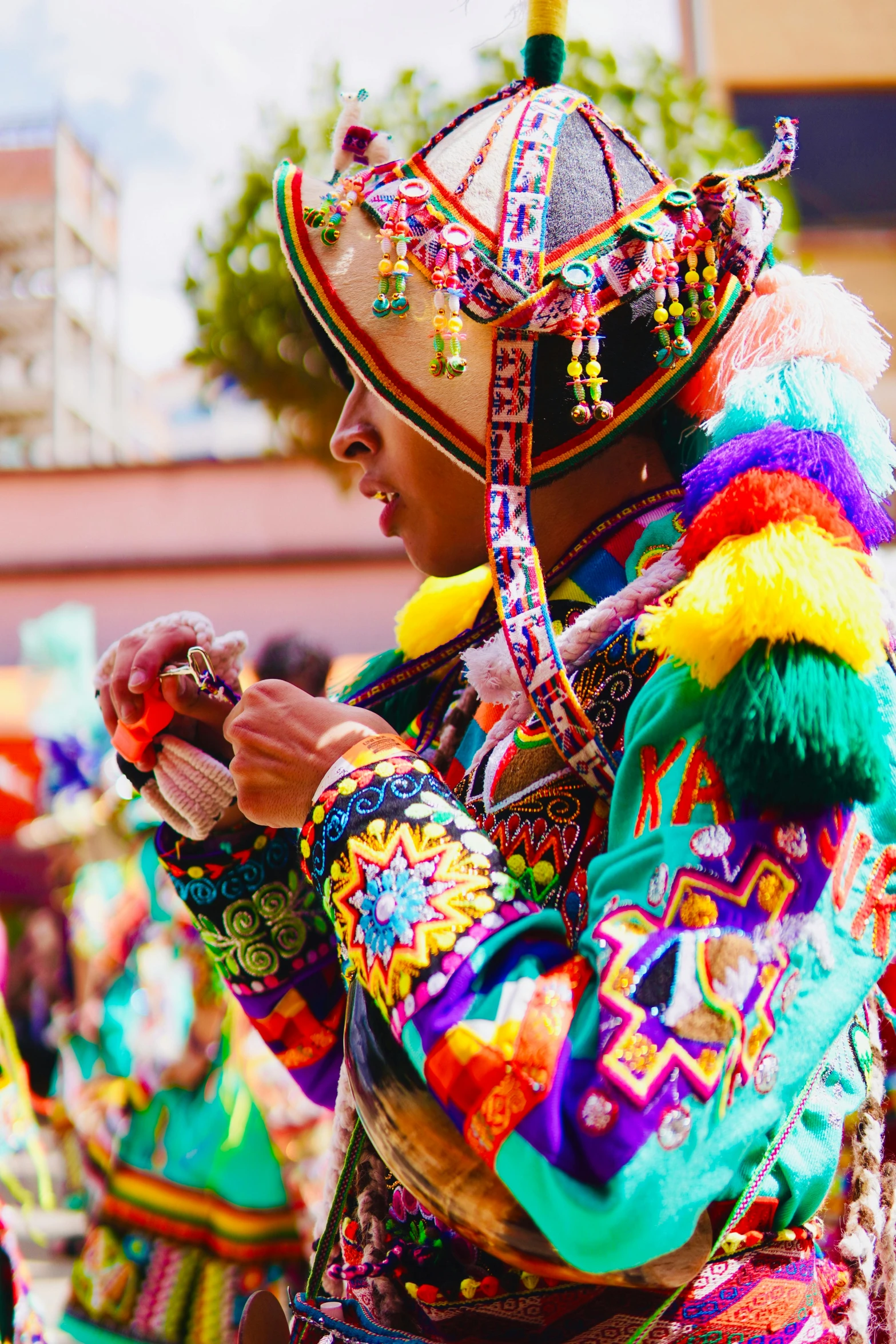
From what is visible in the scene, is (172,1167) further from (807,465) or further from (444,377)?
(807,465)

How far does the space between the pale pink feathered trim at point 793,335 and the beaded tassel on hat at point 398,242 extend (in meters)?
0.35

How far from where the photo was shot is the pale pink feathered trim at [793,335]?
1330 millimetres

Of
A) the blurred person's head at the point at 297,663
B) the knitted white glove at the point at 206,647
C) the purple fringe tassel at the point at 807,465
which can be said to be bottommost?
the blurred person's head at the point at 297,663

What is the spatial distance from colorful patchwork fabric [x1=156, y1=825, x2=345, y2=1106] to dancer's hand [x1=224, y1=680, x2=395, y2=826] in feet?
1.32

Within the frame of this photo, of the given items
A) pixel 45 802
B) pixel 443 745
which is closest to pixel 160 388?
pixel 45 802

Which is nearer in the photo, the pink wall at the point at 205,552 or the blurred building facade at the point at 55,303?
the pink wall at the point at 205,552

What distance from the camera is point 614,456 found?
1482 millimetres

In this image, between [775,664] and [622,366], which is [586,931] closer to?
[775,664]

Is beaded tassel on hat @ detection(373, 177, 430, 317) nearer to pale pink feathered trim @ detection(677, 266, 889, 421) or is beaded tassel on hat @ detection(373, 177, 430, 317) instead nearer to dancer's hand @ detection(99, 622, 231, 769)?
pale pink feathered trim @ detection(677, 266, 889, 421)

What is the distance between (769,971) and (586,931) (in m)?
0.17

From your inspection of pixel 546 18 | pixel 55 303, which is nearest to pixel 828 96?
pixel 546 18

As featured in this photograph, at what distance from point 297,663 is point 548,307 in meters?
2.98

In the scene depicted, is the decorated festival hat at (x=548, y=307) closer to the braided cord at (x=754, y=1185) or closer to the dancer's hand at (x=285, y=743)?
the dancer's hand at (x=285, y=743)

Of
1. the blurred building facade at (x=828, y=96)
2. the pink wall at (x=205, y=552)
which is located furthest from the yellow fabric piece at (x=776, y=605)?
the blurred building facade at (x=828, y=96)
